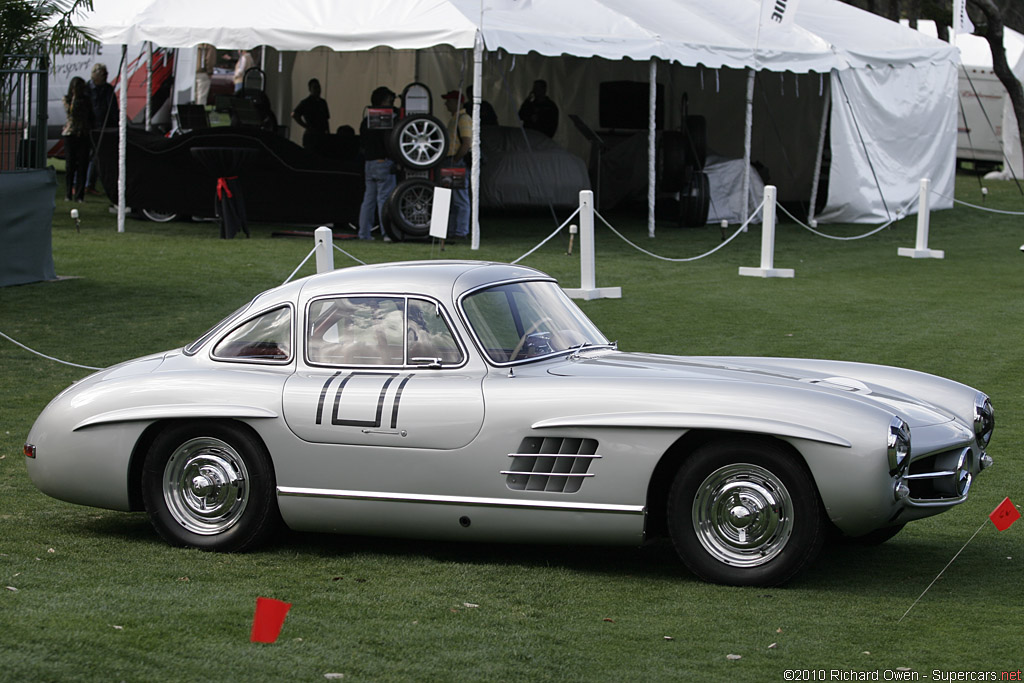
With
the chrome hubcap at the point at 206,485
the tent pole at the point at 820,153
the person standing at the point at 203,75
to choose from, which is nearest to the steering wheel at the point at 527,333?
the chrome hubcap at the point at 206,485

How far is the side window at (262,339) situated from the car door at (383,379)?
10 cm

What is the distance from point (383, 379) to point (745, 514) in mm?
1631

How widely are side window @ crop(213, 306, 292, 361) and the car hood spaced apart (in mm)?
1233

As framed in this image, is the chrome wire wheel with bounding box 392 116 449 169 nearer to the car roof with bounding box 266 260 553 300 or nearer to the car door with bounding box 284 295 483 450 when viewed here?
the car roof with bounding box 266 260 553 300

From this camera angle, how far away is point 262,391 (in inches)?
230

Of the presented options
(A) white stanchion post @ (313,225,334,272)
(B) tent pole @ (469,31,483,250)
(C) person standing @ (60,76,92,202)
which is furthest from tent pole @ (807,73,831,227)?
(A) white stanchion post @ (313,225,334,272)

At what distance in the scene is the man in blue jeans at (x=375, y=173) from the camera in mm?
18406

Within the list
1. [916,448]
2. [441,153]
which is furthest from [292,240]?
[916,448]

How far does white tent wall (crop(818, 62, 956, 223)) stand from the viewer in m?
22.9

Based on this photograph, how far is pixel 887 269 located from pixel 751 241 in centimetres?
313

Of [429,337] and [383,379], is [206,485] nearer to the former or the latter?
[383,379]

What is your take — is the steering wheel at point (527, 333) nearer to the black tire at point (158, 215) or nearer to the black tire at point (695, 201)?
the black tire at point (158, 215)

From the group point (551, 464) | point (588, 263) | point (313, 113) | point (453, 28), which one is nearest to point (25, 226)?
point (588, 263)

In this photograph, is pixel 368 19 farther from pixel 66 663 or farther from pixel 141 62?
pixel 66 663
